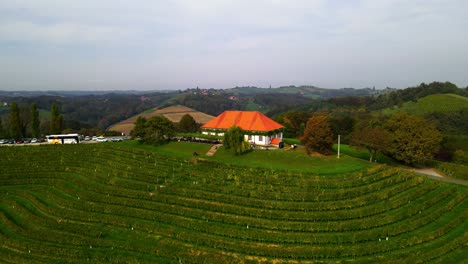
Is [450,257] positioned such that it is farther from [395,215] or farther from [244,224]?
[244,224]

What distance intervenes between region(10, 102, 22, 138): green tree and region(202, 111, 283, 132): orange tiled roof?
102ft

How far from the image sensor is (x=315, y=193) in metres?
26.9

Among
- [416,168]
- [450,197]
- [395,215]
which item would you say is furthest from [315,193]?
[416,168]

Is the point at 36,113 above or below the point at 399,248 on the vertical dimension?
above

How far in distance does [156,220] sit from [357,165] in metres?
21.1

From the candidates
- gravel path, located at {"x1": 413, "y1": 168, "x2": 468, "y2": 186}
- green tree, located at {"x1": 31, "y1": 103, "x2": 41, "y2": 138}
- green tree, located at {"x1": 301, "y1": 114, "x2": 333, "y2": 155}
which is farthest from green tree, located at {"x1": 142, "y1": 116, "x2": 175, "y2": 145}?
gravel path, located at {"x1": 413, "y1": 168, "x2": 468, "y2": 186}

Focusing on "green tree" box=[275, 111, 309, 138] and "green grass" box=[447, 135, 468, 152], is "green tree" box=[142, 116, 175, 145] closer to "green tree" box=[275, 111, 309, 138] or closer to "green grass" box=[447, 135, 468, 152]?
"green tree" box=[275, 111, 309, 138]

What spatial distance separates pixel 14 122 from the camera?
50219 mm

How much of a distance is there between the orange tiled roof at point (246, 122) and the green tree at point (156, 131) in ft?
24.5

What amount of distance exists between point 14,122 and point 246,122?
37949 millimetres

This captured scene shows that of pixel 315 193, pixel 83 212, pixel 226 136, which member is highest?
pixel 226 136

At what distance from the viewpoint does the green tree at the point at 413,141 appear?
3428 centimetres

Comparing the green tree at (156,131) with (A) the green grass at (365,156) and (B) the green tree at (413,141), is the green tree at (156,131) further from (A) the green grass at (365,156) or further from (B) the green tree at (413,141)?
(B) the green tree at (413,141)

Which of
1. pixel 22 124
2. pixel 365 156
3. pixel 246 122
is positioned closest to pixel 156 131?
pixel 246 122
